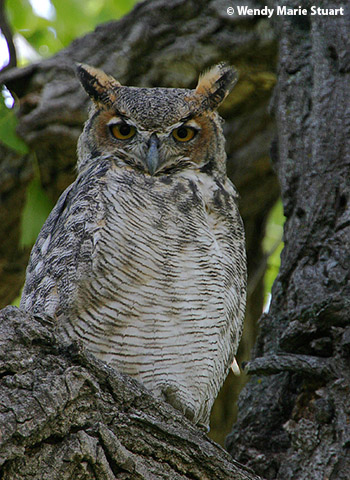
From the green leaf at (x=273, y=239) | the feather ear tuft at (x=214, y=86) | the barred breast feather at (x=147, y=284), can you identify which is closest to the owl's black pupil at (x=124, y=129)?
the barred breast feather at (x=147, y=284)

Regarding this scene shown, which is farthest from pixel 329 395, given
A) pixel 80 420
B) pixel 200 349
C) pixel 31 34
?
pixel 31 34

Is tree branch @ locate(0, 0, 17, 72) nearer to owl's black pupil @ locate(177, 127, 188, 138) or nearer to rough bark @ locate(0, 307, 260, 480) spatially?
owl's black pupil @ locate(177, 127, 188, 138)

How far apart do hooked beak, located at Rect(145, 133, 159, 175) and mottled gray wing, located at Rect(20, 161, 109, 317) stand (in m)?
→ 0.17

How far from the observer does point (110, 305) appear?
206 cm

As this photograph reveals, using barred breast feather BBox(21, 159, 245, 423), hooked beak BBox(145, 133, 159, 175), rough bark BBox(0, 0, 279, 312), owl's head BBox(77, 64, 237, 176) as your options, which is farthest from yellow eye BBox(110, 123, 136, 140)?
rough bark BBox(0, 0, 279, 312)

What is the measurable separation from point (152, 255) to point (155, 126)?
648 mm

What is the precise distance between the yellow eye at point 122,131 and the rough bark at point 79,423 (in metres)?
1.24

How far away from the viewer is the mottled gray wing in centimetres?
210

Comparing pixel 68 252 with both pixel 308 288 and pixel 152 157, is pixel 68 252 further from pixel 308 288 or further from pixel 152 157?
pixel 308 288

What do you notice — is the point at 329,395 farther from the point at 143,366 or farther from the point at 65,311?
the point at 65,311

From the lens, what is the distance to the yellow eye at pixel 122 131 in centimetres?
254

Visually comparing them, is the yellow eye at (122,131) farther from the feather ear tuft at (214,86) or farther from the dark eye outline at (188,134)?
the feather ear tuft at (214,86)

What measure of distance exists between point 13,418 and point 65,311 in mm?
812

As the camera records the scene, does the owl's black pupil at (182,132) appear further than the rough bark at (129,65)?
No
